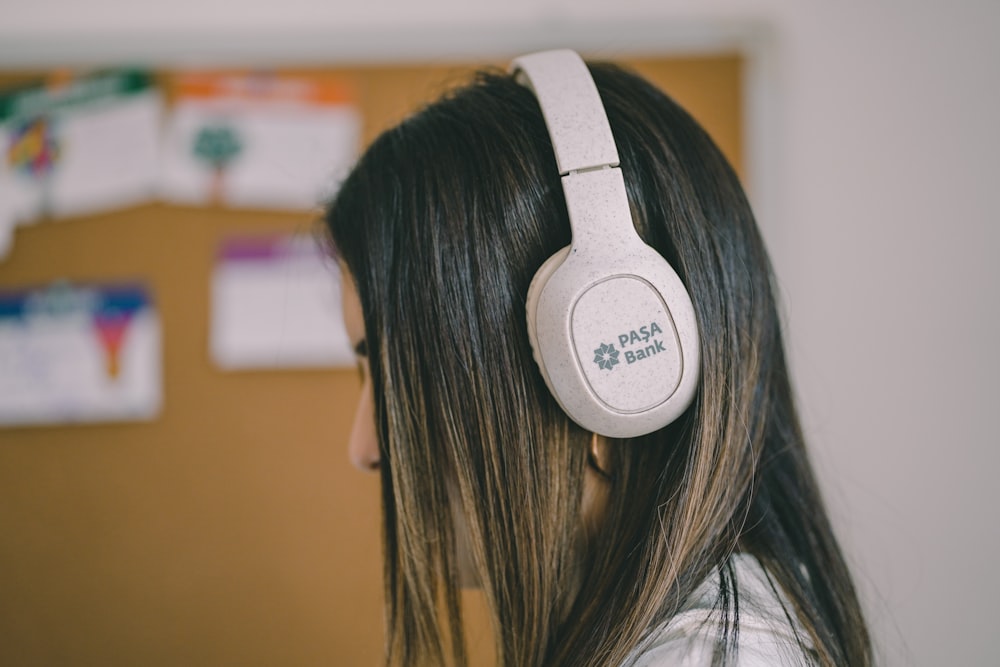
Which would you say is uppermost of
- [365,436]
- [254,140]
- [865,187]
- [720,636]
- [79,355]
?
[254,140]

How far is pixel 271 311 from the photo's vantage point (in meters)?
0.93

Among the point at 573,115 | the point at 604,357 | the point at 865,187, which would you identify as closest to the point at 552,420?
the point at 604,357

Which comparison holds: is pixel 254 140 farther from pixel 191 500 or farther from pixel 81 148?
pixel 191 500

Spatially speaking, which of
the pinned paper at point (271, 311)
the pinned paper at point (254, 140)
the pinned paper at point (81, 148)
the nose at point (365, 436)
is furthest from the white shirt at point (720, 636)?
the pinned paper at point (81, 148)

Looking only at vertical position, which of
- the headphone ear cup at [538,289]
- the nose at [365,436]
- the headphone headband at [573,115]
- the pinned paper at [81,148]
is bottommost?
the nose at [365,436]

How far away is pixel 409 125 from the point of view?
56 cm

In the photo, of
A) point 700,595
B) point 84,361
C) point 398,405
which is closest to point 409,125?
point 398,405

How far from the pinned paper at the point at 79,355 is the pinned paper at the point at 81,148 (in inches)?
4.7

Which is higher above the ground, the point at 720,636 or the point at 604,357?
the point at 604,357

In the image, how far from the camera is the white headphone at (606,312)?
42cm

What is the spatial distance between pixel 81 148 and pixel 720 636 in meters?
0.99

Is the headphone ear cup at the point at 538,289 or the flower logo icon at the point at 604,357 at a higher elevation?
the headphone ear cup at the point at 538,289

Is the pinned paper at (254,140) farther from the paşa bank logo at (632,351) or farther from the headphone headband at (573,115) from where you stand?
the paşa bank logo at (632,351)

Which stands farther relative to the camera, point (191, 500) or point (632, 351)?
point (191, 500)
